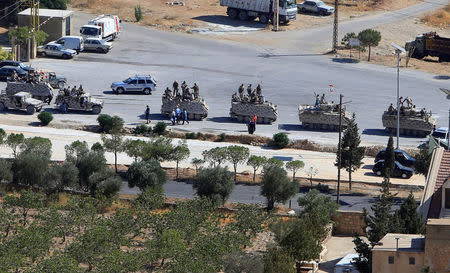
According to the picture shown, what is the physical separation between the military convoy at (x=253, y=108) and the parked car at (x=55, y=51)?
17.6 m

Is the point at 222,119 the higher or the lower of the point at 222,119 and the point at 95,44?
the lower

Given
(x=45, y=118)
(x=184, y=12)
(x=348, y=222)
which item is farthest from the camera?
(x=184, y=12)

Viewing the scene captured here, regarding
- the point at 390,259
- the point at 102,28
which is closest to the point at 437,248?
the point at 390,259

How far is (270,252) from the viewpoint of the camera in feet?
129

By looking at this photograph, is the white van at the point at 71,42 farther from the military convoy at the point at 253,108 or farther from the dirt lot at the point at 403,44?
the dirt lot at the point at 403,44

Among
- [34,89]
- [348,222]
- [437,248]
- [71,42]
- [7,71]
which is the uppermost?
[71,42]

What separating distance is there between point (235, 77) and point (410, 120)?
1655cm

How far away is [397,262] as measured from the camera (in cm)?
3366

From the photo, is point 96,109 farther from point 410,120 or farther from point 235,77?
point 410,120

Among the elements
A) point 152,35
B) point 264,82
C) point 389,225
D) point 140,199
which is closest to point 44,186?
point 140,199

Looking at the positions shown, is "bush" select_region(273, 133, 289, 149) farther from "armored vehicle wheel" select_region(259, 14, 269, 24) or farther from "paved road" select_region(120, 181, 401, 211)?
"armored vehicle wheel" select_region(259, 14, 269, 24)

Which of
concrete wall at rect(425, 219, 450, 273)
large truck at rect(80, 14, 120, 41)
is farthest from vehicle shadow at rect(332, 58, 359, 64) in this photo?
concrete wall at rect(425, 219, 450, 273)

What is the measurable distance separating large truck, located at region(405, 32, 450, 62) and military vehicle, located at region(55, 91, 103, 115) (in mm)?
29050

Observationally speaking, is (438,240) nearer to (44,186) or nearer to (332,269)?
(332,269)
